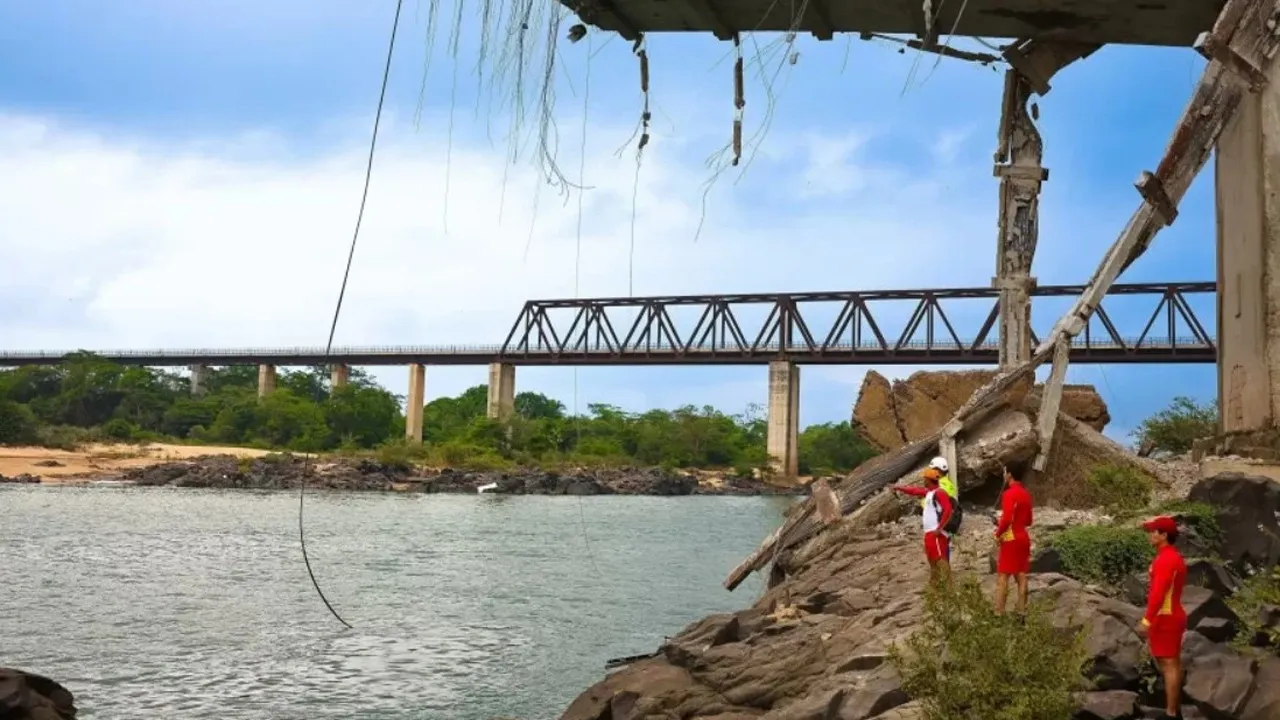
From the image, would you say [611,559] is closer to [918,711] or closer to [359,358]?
[918,711]

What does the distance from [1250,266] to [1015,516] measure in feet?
12.7

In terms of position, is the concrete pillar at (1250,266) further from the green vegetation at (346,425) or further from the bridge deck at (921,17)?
the green vegetation at (346,425)

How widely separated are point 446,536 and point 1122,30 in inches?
1345

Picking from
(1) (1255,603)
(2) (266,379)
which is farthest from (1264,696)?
(2) (266,379)

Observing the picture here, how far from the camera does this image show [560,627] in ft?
73.0

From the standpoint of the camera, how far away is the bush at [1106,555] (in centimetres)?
999

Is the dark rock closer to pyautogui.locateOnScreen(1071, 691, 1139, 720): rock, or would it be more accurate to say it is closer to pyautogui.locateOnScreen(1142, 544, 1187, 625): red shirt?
pyautogui.locateOnScreen(1142, 544, 1187, 625): red shirt

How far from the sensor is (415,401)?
99.7 meters

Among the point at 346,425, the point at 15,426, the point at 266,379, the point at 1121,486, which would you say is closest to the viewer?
the point at 1121,486

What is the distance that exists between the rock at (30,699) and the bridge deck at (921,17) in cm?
936

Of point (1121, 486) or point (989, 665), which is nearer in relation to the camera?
point (989, 665)

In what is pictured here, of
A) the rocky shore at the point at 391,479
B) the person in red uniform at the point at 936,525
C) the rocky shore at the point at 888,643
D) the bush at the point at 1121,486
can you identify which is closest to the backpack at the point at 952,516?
the person in red uniform at the point at 936,525

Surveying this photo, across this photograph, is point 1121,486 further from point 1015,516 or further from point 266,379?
point 266,379

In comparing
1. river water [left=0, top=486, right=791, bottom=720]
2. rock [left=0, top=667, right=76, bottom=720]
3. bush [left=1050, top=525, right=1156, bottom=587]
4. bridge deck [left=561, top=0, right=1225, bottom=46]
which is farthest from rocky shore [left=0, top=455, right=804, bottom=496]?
bush [left=1050, top=525, right=1156, bottom=587]
